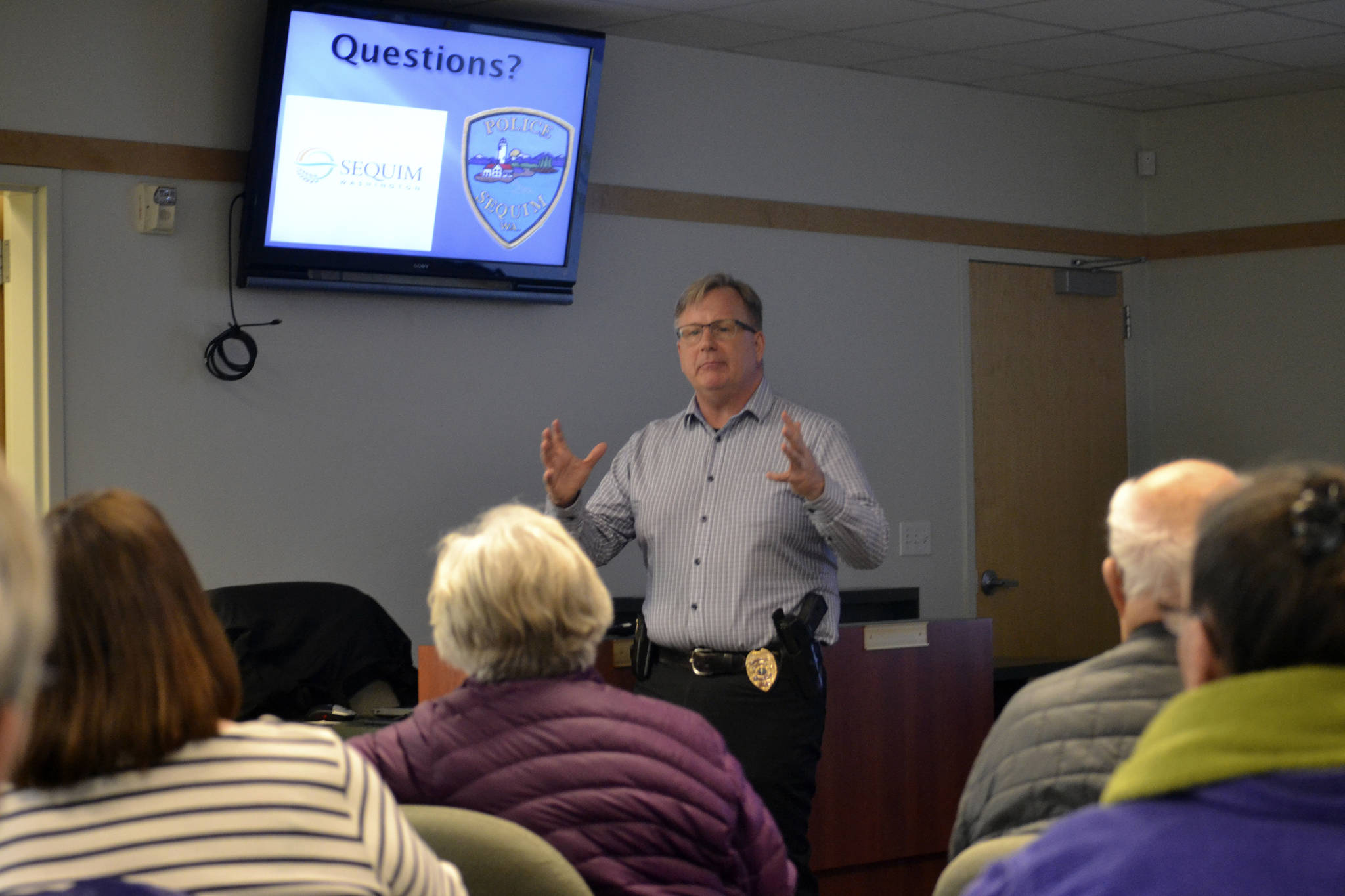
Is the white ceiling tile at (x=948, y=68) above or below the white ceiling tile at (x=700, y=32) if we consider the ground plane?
above

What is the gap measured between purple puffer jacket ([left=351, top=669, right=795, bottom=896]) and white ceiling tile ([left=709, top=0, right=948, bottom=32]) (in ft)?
9.77

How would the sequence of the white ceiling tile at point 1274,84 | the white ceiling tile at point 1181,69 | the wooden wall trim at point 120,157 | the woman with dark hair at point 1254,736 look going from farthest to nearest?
the white ceiling tile at point 1274,84 < the white ceiling tile at point 1181,69 < the wooden wall trim at point 120,157 < the woman with dark hair at point 1254,736

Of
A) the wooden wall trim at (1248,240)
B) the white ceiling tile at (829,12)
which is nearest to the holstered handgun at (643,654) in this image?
the white ceiling tile at (829,12)

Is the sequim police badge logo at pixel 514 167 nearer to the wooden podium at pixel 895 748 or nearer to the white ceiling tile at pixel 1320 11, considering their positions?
the wooden podium at pixel 895 748

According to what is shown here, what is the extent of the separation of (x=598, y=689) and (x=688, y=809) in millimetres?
203

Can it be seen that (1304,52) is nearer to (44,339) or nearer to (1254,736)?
(44,339)

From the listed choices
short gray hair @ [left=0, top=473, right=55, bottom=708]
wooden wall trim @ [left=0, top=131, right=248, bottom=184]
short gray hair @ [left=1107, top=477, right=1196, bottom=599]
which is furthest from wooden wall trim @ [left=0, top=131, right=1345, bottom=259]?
short gray hair @ [left=0, top=473, right=55, bottom=708]

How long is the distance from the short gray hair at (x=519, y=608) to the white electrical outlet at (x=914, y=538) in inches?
138

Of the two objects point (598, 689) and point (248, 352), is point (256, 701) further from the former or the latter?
point (598, 689)

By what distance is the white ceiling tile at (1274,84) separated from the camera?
5352 millimetres

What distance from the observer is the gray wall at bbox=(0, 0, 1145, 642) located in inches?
156

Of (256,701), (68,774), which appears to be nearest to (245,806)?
(68,774)

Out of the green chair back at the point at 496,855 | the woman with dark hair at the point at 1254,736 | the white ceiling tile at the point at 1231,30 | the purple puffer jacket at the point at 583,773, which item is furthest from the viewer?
the white ceiling tile at the point at 1231,30

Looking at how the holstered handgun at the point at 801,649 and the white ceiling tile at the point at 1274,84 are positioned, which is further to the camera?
the white ceiling tile at the point at 1274,84
